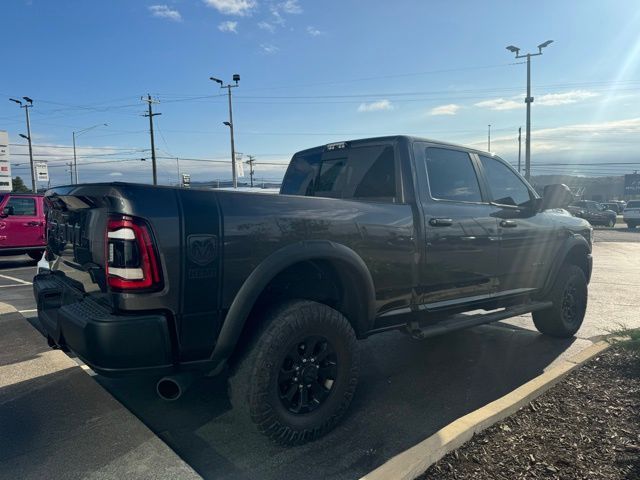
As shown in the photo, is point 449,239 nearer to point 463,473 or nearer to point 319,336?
point 319,336

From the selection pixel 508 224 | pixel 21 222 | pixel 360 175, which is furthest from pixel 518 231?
pixel 21 222

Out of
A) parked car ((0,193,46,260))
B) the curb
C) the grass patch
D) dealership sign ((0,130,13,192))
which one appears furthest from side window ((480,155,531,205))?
dealership sign ((0,130,13,192))

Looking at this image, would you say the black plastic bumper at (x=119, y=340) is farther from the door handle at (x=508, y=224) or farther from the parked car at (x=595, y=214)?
the parked car at (x=595, y=214)

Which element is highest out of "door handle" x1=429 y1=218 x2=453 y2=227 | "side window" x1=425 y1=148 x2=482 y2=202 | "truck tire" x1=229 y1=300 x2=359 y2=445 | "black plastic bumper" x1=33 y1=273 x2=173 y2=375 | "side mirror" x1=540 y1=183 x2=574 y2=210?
"side window" x1=425 y1=148 x2=482 y2=202

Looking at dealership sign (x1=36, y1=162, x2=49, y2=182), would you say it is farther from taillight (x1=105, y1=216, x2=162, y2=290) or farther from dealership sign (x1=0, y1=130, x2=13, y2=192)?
taillight (x1=105, y1=216, x2=162, y2=290)

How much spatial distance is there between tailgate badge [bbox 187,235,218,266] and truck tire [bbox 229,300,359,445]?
56cm

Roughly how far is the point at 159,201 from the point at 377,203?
62.2 inches

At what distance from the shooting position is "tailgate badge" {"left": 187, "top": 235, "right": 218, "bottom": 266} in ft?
8.34

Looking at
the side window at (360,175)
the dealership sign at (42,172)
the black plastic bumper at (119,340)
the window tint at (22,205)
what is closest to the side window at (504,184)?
Answer: the side window at (360,175)

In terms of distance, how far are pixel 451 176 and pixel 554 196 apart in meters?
1.48

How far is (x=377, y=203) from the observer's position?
11.5ft

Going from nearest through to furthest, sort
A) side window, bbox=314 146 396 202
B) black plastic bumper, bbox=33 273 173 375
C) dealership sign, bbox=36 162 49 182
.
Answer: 1. black plastic bumper, bbox=33 273 173 375
2. side window, bbox=314 146 396 202
3. dealership sign, bbox=36 162 49 182

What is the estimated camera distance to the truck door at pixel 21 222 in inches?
480

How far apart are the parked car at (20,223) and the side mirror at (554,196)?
39.3 ft
